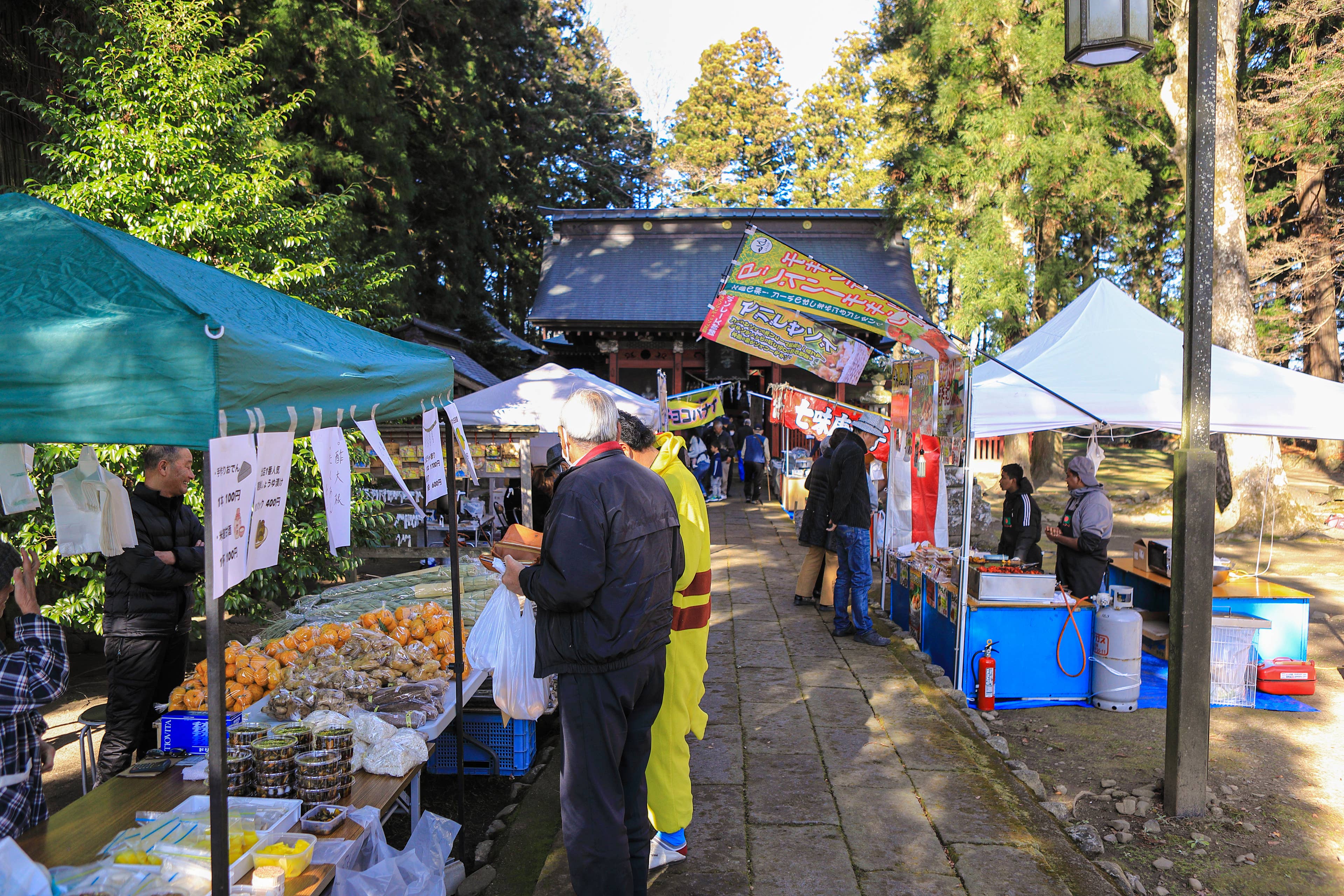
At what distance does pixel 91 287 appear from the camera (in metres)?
2.06

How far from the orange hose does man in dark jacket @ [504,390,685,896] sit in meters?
3.97

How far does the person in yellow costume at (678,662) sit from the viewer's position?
3.38m

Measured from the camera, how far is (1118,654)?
5668mm

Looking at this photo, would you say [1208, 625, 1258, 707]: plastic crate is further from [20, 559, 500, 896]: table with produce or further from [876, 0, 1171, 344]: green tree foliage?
[876, 0, 1171, 344]: green tree foliage

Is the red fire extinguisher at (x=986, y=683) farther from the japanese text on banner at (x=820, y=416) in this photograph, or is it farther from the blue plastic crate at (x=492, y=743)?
the blue plastic crate at (x=492, y=743)

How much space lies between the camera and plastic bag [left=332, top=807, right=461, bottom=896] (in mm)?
2520

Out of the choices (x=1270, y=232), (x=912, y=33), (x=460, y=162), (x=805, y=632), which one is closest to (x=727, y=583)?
(x=805, y=632)

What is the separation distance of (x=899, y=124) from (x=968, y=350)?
13.2 meters

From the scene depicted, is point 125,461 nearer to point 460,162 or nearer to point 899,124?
point 460,162

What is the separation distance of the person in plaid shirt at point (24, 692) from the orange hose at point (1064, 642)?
567cm

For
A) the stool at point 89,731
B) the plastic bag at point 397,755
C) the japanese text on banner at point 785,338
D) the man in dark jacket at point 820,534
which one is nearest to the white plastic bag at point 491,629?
the plastic bag at point 397,755

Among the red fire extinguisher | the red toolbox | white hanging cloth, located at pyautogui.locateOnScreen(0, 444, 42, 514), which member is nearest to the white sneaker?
white hanging cloth, located at pyautogui.locateOnScreen(0, 444, 42, 514)

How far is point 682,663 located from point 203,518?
9.83 ft

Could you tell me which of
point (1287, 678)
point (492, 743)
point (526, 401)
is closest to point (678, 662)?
point (492, 743)
